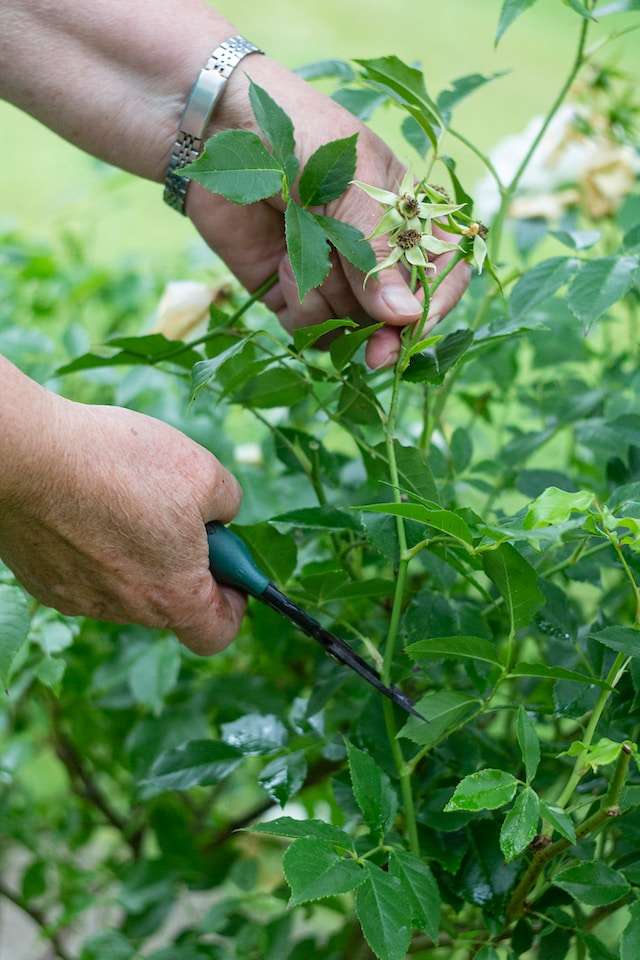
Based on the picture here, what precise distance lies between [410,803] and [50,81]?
0.57 metres

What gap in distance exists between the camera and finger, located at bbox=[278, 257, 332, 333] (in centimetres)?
76

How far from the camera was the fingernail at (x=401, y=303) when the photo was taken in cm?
62

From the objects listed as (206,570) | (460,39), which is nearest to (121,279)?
(206,570)

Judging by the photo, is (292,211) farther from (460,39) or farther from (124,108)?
(460,39)

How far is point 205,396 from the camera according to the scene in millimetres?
794

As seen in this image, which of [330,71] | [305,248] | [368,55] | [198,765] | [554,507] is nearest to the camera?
[554,507]

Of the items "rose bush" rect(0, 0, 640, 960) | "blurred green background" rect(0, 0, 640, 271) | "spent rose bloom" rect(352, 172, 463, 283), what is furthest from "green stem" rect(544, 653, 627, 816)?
"blurred green background" rect(0, 0, 640, 271)

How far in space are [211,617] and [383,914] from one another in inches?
8.3

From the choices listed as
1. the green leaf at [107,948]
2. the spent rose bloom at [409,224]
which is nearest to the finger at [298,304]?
the spent rose bloom at [409,224]

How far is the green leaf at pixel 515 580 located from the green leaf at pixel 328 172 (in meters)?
0.20

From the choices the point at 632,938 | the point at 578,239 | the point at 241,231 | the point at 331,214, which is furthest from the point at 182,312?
the point at 632,938

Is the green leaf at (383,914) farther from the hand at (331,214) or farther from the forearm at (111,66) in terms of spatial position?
the forearm at (111,66)

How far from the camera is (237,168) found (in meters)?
0.55

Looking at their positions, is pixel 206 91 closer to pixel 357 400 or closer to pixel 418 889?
pixel 357 400
